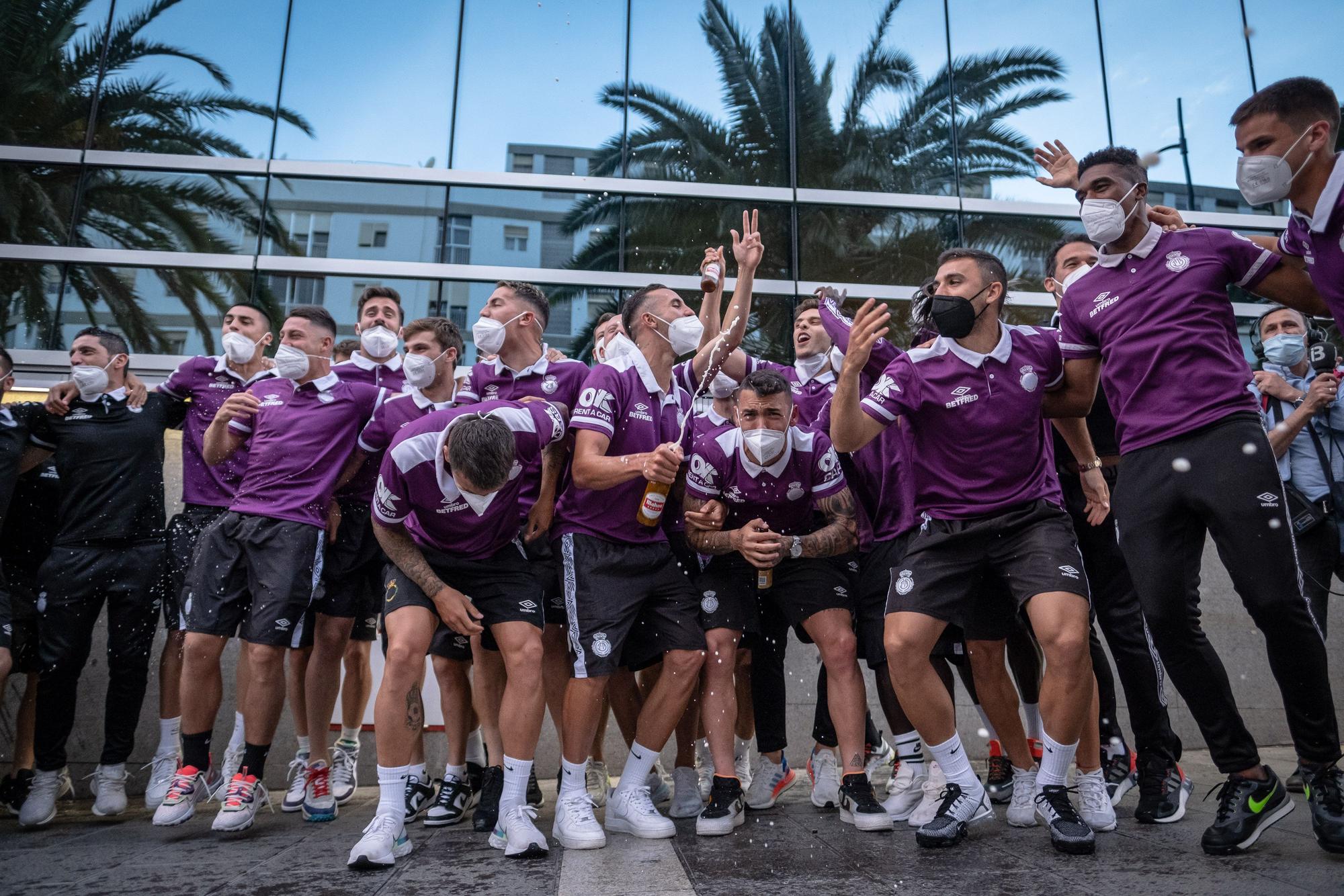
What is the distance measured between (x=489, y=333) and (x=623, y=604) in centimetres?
152

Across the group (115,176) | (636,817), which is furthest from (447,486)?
(115,176)

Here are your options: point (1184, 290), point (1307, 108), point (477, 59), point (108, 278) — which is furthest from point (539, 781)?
point (477, 59)

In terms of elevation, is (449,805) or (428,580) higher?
(428,580)

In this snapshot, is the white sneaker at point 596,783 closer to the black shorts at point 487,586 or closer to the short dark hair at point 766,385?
the black shorts at point 487,586

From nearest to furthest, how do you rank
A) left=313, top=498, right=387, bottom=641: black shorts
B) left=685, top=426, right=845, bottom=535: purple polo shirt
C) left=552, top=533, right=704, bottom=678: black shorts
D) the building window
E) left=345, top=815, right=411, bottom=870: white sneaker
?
left=345, top=815, right=411, bottom=870: white sneaker < left=552, top=533, right=704, bottom=678: black shorts < left=685, top=426, right=845, bottom=535: purple polo shirt < left=313, top=498, right=387, bottom=641: black shorts < the building window

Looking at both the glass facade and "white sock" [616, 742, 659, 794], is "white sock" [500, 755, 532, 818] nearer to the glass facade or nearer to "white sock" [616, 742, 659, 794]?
"white sock" [616, 742, 659, 794]

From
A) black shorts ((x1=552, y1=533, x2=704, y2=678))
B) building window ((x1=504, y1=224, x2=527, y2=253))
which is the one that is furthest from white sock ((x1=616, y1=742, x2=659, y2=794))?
building window ((x1=504, y1=224, x2=527, y2=253))

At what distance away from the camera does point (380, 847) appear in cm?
315

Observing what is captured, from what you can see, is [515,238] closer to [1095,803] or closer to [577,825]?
[577,825]

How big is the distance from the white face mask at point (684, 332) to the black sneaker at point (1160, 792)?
2.58 meters

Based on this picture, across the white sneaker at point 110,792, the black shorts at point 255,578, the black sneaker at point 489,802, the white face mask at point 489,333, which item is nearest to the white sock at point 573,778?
the black sneaker at point 489,802

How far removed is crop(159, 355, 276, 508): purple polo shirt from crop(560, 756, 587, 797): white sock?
2.65 metres

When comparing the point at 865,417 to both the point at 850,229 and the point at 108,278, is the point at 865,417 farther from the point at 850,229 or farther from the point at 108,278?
the point at 108,278

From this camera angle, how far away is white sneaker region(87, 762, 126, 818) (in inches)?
187
